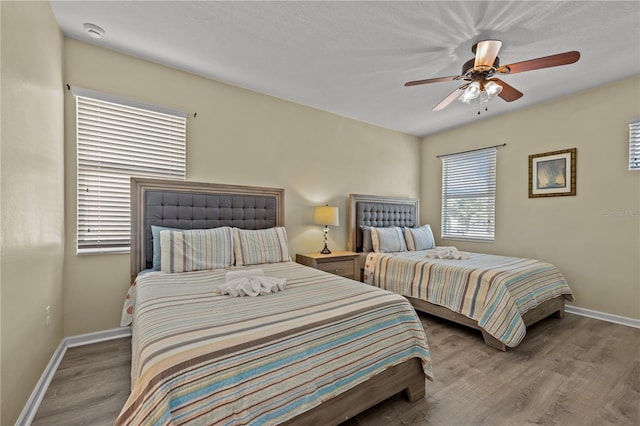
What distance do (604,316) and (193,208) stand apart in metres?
4.78

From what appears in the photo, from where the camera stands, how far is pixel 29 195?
5.35ft

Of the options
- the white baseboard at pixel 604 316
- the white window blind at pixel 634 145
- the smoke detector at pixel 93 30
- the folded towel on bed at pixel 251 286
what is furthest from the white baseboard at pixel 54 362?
the white window blind at pixel 634 145

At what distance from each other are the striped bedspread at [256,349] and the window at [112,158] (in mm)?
1070

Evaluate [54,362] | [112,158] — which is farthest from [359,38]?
[54,362]

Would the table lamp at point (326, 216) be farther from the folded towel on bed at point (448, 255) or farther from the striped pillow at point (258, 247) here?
the folded towel on bed at point (448, 255)

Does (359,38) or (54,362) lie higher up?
(359,38)

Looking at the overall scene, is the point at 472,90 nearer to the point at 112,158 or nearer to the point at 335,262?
the point at 335,262

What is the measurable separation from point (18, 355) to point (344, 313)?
180cm

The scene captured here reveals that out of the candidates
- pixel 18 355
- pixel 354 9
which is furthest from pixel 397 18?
pixel 18 355

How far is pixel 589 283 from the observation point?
326 cm

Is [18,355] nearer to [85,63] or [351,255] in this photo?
[85,63]

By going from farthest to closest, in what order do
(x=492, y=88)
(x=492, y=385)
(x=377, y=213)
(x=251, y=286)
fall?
1. (x=377, y=213)
2. (x=492, y=88)
3. (x=492, y=385)
4. (x=251, y=286)

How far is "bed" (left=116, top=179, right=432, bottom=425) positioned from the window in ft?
1.91

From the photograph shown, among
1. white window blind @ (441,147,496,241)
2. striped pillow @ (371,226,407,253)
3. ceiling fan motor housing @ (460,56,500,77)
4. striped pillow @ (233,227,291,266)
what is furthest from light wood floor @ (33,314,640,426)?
ceiling fan motor housing @ (460,56,500,77)
